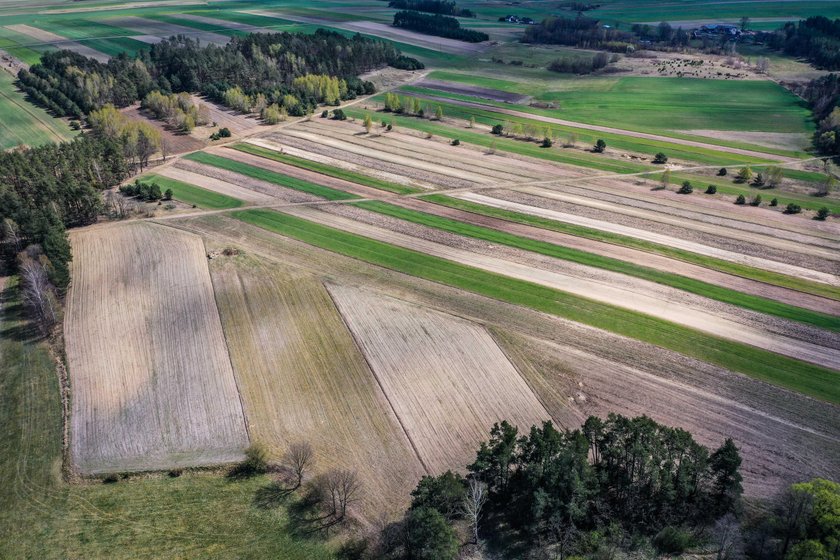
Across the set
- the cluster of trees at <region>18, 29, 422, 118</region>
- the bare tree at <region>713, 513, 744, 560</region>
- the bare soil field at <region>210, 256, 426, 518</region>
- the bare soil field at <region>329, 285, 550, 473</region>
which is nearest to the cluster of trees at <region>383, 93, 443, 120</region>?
the cluster of trees at <region>18, 29, 422, 118</region>

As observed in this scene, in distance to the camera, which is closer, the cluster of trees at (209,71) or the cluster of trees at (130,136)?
the cluster of trees at (130,136)

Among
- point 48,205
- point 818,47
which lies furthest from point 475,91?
point 818,47

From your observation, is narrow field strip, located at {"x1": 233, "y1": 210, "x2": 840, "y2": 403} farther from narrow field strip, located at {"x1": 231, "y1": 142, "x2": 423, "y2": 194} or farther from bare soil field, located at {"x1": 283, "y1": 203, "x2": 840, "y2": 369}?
narrow field strip, located at {"x1": 231, "y1": 142, "x2": 423, "y2": 194}

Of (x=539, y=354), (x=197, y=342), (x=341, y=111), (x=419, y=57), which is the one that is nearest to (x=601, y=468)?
(x=539, y=354)

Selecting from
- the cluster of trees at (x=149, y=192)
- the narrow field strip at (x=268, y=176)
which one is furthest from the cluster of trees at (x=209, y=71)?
the cluster of trees at (x=149, y=192)

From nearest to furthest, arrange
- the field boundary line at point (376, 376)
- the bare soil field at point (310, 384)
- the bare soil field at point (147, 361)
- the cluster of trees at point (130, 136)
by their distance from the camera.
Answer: the bare soil field at point (310, 384), the field boundary line at point (376, 376), the bare soil field at point (147, 361), the cluster of trees at point (130, 136)

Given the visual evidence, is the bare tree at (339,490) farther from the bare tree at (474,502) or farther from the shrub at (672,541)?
the shrub at (672,541)

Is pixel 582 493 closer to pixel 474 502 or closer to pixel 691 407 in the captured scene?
pixel 474 502
